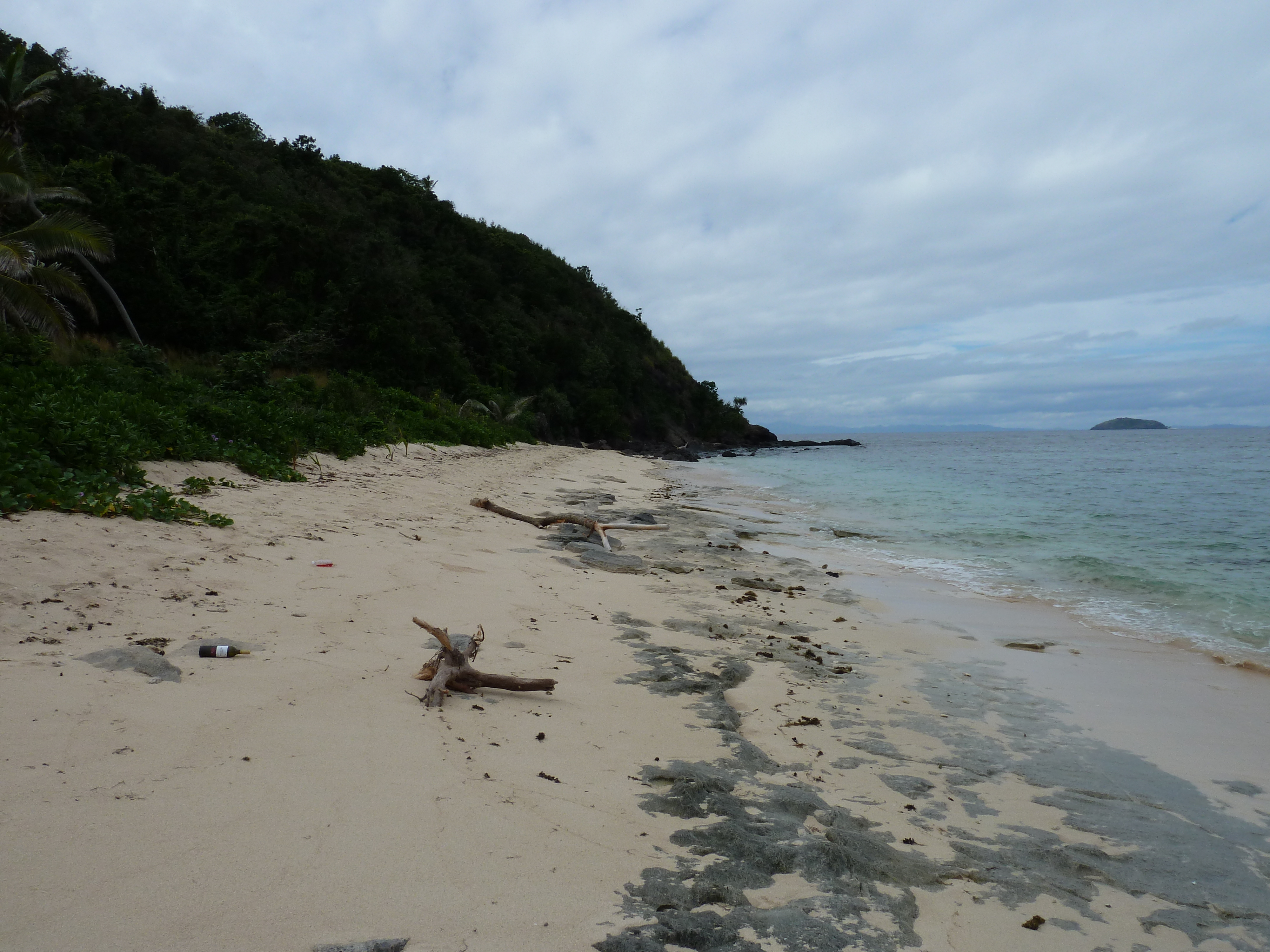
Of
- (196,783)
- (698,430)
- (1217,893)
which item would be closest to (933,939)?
(1217,893)

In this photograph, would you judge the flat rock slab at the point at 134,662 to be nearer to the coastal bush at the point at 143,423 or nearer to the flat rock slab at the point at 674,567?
the coastal bush at the point at 143,423

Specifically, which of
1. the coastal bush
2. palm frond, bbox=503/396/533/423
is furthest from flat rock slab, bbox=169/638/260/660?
palm frond, bbox=503/396/533/423

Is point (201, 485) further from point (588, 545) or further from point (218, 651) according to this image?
point (588, 545)

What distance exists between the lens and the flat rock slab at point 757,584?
7.18 meters

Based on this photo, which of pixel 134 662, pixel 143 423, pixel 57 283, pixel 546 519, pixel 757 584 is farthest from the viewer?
pixel 57 283

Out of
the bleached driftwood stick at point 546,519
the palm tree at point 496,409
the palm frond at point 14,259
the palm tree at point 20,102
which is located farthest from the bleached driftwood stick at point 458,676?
the palm tree at point 496,409

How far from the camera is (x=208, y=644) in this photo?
11.0 feet

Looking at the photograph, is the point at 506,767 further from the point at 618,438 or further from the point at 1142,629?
the point at 618,438

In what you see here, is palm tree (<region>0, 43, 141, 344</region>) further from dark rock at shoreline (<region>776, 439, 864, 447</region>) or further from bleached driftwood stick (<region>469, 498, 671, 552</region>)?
dark rock at shoreline (<region>776, 439, 864, 447</region>)

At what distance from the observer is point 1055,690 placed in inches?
188

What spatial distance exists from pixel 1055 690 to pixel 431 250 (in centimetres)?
3975

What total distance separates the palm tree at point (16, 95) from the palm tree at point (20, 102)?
0.01 metres

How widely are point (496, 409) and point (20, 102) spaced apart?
18009 mm

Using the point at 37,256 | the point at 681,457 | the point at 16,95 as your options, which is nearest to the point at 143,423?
the point at 37,256
